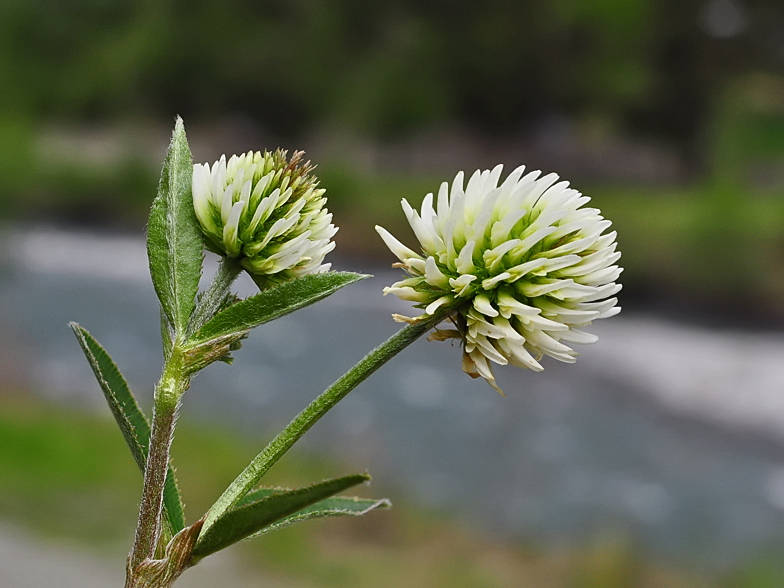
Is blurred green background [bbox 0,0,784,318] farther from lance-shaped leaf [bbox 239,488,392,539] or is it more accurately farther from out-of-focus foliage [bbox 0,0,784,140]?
lance-shaped leaf [bbox 239,488,392,539]

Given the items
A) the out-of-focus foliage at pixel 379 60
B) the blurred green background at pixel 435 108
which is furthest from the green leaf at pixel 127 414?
the out-of-focus foliage at pixel 379 60

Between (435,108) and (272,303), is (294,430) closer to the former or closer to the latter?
(272,303)

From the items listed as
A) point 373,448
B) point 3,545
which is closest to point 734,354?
point 373,448

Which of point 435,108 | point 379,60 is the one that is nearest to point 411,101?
point 435,108

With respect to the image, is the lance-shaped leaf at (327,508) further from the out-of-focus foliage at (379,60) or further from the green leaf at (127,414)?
the out-of-focus foliage at (379,60)

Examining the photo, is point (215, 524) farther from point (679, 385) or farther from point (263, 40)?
point (263, 40)

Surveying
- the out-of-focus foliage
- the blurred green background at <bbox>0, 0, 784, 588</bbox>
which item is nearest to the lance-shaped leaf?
the blurred green background at <bbox>0, 0, 784, 588</bbox>

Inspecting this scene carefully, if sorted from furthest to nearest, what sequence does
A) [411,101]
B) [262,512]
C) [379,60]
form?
[379,60] → [411,101] → [262,512]
